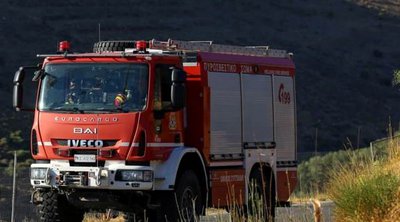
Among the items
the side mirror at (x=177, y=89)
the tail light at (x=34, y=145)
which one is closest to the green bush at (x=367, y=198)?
the side mirror at (x=177, y=89)

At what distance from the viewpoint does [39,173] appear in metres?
14.9

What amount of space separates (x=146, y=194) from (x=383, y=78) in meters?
56.9

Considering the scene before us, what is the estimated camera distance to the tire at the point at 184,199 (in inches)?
582

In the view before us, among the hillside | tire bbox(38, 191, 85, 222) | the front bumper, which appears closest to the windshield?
the front bumper

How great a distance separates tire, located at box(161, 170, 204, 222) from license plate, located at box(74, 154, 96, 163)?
3.74 ft

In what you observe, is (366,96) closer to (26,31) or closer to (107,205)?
(26,31)

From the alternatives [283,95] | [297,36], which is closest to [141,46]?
[283,95]

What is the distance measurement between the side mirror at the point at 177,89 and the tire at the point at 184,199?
112 centimetres

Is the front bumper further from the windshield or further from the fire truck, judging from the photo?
the windshield

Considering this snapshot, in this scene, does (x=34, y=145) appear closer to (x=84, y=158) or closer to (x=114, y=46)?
(x=84, y=158)

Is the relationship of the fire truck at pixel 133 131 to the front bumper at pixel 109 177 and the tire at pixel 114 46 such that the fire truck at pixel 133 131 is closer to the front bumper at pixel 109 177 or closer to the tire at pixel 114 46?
the front bumper at pixel 109 177

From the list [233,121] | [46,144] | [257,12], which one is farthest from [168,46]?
[257,12]

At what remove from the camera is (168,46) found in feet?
53.8

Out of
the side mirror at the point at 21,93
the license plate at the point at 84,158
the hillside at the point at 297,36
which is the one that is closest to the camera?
the license plate at the point at 84,158
